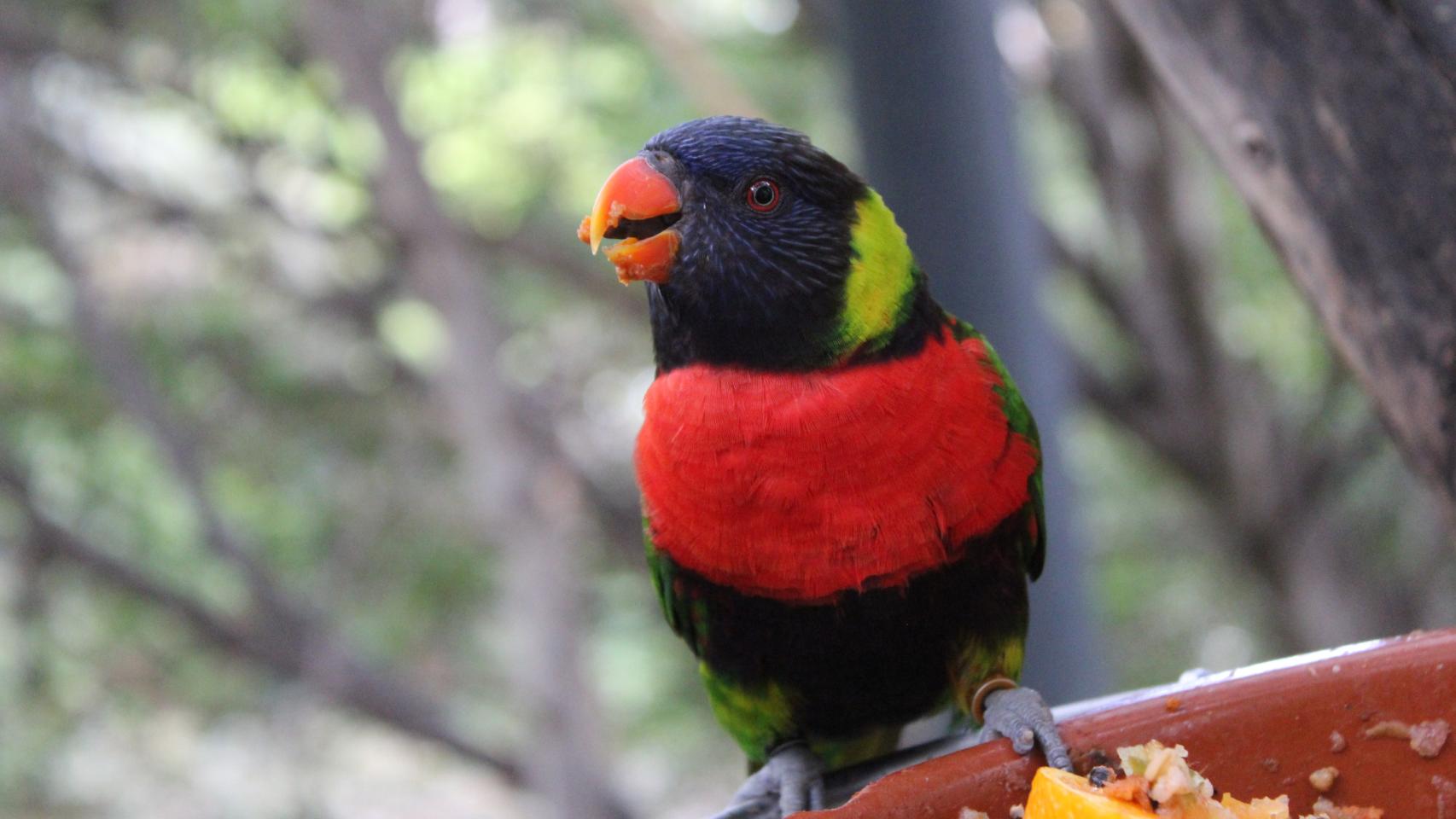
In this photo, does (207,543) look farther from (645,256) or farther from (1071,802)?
(1071,802)

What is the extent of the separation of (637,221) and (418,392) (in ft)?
12.3

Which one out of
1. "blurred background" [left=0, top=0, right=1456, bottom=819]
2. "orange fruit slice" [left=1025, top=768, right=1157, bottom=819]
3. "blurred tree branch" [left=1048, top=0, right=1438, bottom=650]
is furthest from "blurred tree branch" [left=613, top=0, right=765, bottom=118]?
"orange fruit slice" [left=1025, top=768, right=1157, bottom=819]

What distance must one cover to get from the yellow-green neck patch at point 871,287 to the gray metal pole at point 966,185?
2.68 ft

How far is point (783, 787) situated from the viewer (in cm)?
201

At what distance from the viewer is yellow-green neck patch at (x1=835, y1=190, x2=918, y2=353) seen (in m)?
1.87

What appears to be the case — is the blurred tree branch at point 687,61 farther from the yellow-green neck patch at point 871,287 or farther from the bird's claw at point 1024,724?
the bird's claw at point 1024,724

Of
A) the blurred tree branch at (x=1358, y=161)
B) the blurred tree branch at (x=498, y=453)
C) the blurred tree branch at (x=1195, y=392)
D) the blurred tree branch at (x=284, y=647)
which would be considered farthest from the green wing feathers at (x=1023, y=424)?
the blurred tree branch at (x=1195, y=392)

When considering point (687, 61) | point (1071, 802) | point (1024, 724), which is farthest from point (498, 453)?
point (1071, 802)

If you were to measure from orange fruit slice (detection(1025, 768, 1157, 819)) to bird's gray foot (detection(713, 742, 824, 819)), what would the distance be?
0.64m

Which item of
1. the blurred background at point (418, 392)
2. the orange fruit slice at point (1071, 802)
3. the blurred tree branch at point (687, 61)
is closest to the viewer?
the orange fruit slice at point (1071, 802)

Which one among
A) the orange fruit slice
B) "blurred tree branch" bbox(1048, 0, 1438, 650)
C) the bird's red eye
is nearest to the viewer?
the orange fruit slice

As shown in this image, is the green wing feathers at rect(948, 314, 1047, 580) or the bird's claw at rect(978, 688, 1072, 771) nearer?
the bird's claw at rect(978, 688, 1072, 771)

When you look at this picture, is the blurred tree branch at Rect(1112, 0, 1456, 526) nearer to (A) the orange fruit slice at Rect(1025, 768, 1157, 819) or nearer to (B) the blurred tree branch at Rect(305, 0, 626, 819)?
(A) the orange fruit slice at Rect(1025, 768, 1157, 819)

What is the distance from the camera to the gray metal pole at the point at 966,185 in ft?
9.01
